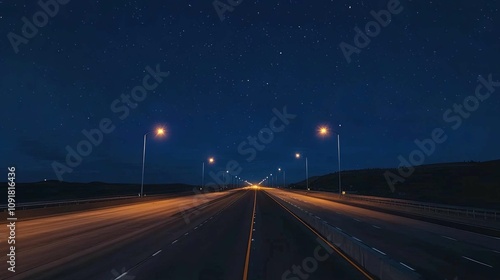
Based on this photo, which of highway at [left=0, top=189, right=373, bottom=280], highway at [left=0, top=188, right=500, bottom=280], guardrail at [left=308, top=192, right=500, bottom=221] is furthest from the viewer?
guardrail at [left=308, top=192, right=500, bottom=221]

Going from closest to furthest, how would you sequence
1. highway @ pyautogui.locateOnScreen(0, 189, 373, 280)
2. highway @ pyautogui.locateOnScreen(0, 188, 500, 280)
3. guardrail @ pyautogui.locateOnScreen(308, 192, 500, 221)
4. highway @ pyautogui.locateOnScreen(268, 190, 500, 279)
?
highway @ pyautogui.locateOnScreen(0, 189, 373, 280) → highway @ pyautogui.locateOnScreen(0, 188, 500, 280) → highway @ pyautogui.locateOnScreen(268, 190, 500, 279) → guardrail @ pyautogui.locateOnScreen(308, 192, 500, 221)

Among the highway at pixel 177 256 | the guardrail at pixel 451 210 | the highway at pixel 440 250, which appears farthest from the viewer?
the guardrail at pixel 451 210

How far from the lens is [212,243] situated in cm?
2056

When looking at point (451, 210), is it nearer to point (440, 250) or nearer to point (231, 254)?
point (440, 250)

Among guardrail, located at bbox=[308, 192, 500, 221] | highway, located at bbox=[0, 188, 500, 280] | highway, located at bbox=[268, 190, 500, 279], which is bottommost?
highway, located at bbox=[268, 190, 500, 279]

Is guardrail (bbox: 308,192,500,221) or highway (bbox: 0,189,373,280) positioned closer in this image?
highway (bbox: 0,189,373,280)

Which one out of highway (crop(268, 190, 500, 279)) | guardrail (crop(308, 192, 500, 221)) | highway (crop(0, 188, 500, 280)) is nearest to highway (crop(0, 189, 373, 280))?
highway (crop(0, 188, 500, 280))

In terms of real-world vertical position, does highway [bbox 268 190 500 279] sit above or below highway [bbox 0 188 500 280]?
below

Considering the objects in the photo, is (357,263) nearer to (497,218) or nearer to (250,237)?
(250,237)

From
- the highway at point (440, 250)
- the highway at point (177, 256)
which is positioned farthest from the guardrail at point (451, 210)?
the highway at point (177, 256)

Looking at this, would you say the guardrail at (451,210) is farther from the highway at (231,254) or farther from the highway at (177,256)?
the highway at (177,256)

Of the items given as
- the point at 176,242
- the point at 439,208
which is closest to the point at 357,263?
the point at 176,242

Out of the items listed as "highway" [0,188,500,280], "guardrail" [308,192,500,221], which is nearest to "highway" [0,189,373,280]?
"highway" [0,188,500,280]

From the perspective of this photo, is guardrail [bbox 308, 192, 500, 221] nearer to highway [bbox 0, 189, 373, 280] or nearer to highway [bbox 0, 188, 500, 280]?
highway [bbox 0, 188, 500, 280]
